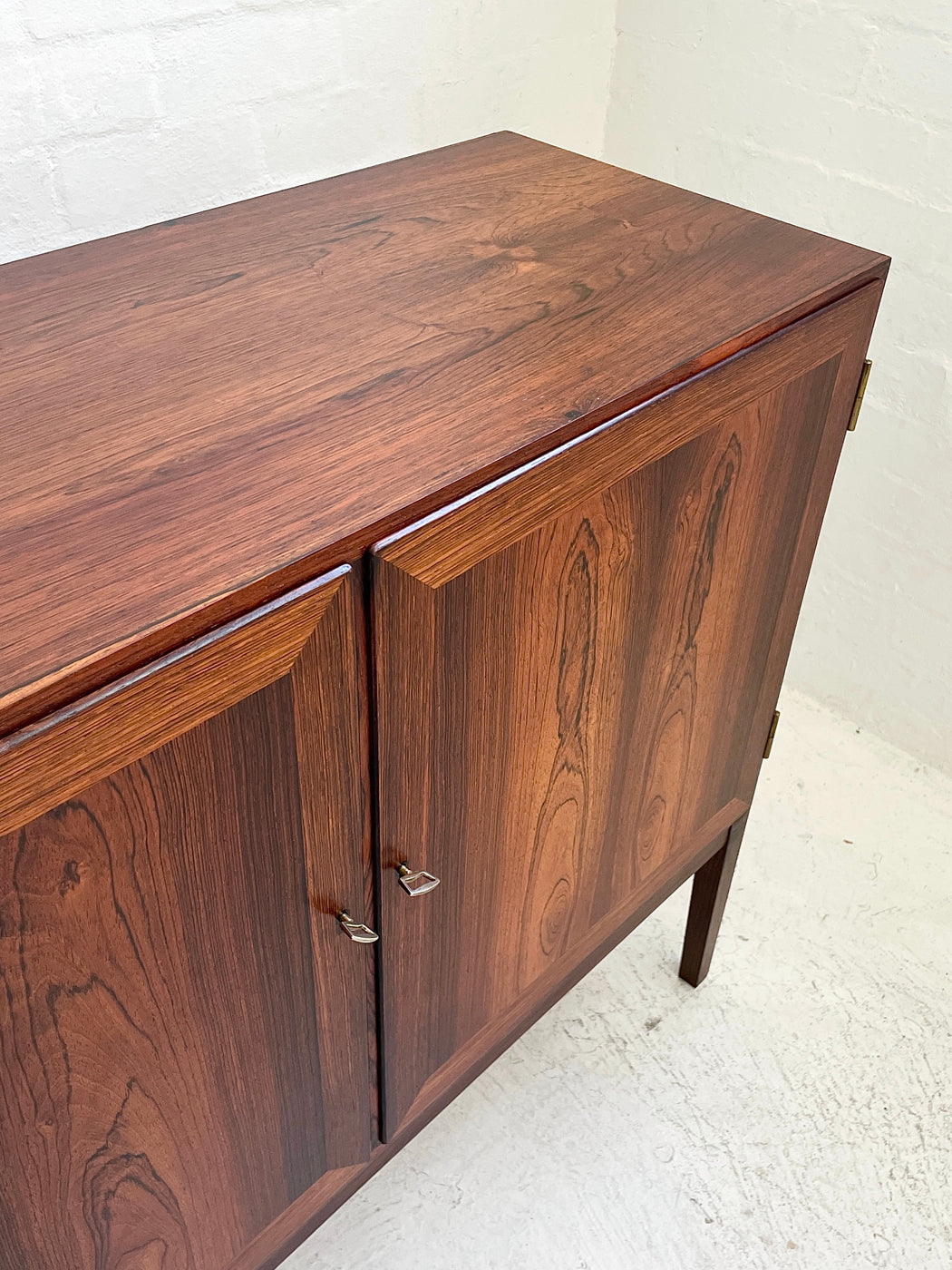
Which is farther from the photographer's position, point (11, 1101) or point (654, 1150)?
point (654, 1150)

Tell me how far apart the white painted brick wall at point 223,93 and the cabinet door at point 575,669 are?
63 centimetres

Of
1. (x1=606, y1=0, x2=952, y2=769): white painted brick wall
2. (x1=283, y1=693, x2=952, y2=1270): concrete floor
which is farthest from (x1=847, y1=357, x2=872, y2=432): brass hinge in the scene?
(x1=283, y1=693, x2=952, y2=1270): concrete floor

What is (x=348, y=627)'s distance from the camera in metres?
0.65

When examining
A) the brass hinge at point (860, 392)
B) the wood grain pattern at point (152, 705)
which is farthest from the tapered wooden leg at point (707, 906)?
the wood grain pattern at point (152, 705)

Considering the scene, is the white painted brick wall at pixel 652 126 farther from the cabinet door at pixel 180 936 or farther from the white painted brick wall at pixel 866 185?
the cabinet door at pixel 180 936

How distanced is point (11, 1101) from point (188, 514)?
0.34 meters

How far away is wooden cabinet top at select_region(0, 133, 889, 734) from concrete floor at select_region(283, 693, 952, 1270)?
0.90 meters

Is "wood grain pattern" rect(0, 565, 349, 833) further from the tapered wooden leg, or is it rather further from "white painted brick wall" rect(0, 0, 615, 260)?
the tapered wooden leg

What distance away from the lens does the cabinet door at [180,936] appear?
0.58 m

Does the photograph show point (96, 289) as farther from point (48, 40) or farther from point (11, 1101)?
point (11, 1101)

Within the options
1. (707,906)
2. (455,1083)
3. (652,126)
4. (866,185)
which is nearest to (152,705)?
(455,1083)

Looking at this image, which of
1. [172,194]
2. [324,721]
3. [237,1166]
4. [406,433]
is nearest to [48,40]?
[172,194]

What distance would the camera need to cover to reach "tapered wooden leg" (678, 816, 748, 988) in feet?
A: 4.37

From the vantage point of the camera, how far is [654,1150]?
1.29 m
